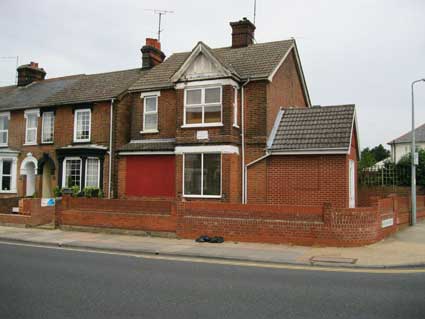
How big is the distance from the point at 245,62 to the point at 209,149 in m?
4.95

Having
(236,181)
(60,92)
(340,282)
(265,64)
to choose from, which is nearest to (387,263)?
(340,282)

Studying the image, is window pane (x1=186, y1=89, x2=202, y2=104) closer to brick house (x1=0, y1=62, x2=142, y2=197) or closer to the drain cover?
brick house (x1=0, y1=62, x2=142, y2=197)

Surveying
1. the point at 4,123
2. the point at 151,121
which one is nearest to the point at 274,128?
the point at 151,121

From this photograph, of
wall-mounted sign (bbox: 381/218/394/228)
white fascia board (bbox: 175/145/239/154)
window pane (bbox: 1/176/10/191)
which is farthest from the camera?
window pane (bbox: 1/176/10/191)

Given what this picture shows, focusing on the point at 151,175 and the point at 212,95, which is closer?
the point at 212,95

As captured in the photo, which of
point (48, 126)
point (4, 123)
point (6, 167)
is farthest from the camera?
point (4, 123)

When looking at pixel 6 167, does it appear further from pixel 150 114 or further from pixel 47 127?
pixel 150 114

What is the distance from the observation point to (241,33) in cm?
2256

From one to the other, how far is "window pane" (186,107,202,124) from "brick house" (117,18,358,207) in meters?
0.04

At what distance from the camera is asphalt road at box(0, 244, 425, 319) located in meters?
6.60

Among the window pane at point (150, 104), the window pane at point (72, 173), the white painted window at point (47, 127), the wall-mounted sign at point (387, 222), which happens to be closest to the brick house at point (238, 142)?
the window pane at point (150, 104)

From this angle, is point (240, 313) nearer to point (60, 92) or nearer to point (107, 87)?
point (107, 87)

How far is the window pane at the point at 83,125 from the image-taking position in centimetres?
2345

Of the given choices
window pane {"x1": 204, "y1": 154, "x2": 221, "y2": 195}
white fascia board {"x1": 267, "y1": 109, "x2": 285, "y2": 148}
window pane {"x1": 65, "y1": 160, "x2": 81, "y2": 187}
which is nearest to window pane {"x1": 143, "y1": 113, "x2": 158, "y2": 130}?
window pane {"x1": 204, "y1": 154, "x2": 221, "y2": 195}
